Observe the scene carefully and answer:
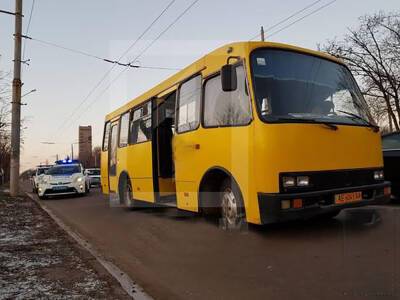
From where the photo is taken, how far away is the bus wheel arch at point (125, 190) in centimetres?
1119

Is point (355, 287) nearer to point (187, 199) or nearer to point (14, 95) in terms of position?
point (187, 199)

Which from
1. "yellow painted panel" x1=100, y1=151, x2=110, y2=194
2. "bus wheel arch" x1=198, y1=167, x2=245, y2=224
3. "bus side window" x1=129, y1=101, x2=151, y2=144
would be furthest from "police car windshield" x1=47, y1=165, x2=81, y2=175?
"bus wheel arch" x1=198, y1=167, x2=245, y2=224

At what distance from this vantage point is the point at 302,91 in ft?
19.5

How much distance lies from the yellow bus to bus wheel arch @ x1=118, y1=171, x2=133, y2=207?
3.57m

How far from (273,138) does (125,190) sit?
704 centimetres

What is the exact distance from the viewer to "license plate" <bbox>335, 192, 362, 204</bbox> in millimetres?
5641

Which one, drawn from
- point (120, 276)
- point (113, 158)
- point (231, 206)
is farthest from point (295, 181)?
point (113, 158)

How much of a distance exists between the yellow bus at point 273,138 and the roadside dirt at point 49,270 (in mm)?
2121

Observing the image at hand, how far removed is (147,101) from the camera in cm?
990

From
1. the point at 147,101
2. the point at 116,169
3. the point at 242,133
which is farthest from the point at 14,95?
the point at 242,133

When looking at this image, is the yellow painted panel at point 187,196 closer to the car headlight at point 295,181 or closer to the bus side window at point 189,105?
the bus side window at point 189,105

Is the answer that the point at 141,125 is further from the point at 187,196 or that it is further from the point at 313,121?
the point at 313,121

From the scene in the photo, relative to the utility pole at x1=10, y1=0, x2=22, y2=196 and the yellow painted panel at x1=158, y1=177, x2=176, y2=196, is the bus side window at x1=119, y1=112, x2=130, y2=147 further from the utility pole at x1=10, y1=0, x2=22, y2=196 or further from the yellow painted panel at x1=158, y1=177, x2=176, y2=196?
the utility pole at x1=10, y1=0, x2=22, y2=196

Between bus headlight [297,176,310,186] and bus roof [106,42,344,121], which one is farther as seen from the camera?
bus roof [106,42,344,121]
